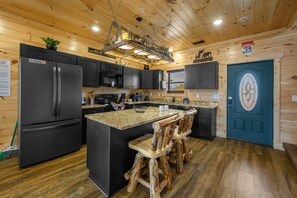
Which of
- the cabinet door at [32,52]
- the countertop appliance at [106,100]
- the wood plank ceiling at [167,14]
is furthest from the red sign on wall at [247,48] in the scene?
the cabinet door at [32,52]

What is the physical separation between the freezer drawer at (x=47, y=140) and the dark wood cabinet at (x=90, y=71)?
1.20 meters

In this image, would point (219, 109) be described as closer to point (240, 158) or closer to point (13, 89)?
point (240, 158)

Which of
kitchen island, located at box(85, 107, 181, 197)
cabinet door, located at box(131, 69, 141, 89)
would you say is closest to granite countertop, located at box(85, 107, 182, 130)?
kitchen island, located at box(85, 107, 181, 197)

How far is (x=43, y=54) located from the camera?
287 centimetres

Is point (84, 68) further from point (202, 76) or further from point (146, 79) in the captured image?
point (202, 76)

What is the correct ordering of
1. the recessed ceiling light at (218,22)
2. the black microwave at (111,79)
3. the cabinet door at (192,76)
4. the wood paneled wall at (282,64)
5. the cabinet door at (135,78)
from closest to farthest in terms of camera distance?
the recessed ceiling light at (218,22)
the wood paneled wall at (282,64)
the black microwave at (111,79)
the cabinet door at (192,76)
the cabinet door at (135,78)

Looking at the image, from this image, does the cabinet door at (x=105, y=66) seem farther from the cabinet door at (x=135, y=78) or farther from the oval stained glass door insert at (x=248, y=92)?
the oval stained glass door insert at (x=248, y=92)

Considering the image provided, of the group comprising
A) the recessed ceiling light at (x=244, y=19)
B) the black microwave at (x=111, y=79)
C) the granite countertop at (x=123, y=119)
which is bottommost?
the granite countertop at (x=123, y=119)

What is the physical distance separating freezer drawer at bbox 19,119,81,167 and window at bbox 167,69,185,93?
3.52m

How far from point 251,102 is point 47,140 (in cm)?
485

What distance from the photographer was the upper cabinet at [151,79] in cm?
522

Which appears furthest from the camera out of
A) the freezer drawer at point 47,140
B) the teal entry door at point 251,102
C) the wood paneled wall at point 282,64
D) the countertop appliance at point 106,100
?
the countertop appliance at point 106,100

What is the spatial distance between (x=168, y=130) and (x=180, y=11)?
7.48ft

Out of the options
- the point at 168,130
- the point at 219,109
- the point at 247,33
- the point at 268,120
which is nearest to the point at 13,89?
the point at 168,130
